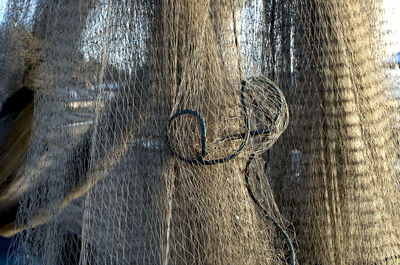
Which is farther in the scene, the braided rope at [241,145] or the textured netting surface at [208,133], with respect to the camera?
the textured netting surface at [208,133]

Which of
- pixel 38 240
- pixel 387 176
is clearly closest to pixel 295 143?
pixel 387 176

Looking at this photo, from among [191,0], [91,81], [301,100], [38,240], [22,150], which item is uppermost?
[191,0]

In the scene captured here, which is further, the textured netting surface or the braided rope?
the textured netting surface

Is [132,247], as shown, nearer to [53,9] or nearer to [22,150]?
[53,9]

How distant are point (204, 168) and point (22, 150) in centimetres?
118

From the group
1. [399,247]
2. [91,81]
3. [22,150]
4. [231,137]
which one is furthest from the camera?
[22,150]

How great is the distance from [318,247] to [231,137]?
53cm

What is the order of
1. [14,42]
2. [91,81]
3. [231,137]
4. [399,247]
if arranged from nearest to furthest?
[231,137], [91,81], [399,247], [14,42]

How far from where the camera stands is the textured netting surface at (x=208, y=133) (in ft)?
3.66

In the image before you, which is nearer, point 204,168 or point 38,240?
point 204,168

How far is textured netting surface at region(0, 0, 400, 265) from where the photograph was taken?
1115 mm

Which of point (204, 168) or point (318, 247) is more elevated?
point (204, 168)

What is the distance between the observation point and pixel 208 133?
1.13 meters

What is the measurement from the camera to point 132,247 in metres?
1.12
